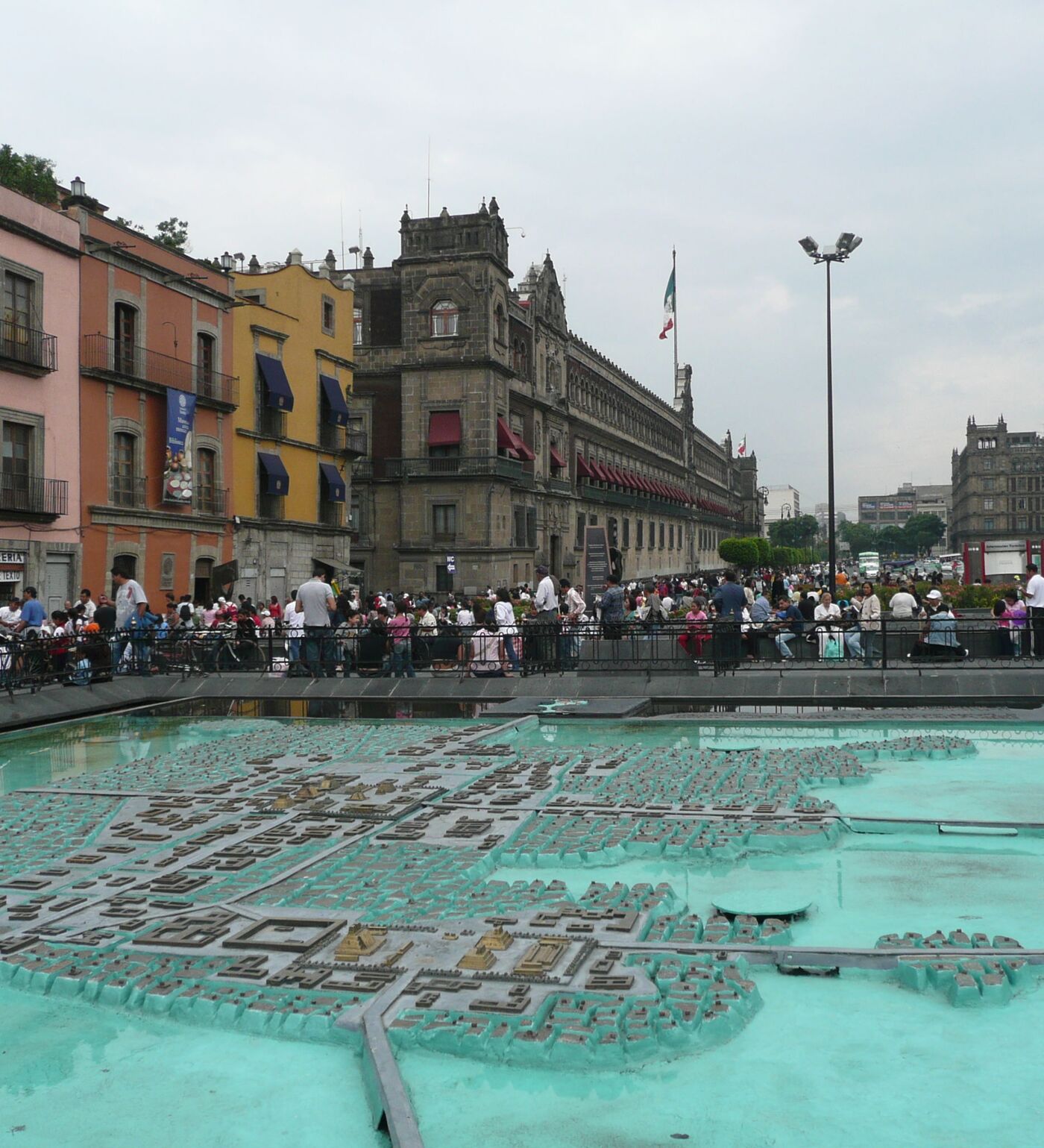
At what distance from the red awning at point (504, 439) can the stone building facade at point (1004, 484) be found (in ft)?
290

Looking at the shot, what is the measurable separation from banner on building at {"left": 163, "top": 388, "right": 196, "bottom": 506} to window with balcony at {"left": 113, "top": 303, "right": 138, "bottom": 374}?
125 cm

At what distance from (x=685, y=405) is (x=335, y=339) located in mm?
60200

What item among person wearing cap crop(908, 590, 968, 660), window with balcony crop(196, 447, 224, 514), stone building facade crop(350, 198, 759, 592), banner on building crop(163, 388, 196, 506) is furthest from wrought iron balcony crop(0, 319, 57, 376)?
stone building facade crop(350, 198, 759, 592)

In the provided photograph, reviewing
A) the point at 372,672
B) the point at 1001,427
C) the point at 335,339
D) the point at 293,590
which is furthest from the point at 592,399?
the point at 1001,427

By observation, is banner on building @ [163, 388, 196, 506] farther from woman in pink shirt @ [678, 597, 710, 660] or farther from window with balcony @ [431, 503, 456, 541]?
window with balcony @ [431, 503, 456, 541]

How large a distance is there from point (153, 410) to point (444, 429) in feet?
63.4

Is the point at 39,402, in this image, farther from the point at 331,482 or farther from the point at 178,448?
the point at 331,482

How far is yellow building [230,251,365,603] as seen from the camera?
3155 centimetres

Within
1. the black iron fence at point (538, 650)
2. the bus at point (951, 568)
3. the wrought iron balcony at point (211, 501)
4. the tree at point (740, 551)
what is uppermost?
the tree at point (740, 551)

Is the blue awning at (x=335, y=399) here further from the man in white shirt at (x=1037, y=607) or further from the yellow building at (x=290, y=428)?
the man in white shirt at (x=1037, y=607)

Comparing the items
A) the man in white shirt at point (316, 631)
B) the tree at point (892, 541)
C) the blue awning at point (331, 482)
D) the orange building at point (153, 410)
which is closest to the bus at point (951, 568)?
the blue awning at point (331, 482)

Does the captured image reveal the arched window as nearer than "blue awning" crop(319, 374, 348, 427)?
No

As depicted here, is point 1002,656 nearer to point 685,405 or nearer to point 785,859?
point 785,859

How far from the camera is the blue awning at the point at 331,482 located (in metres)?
36.1
